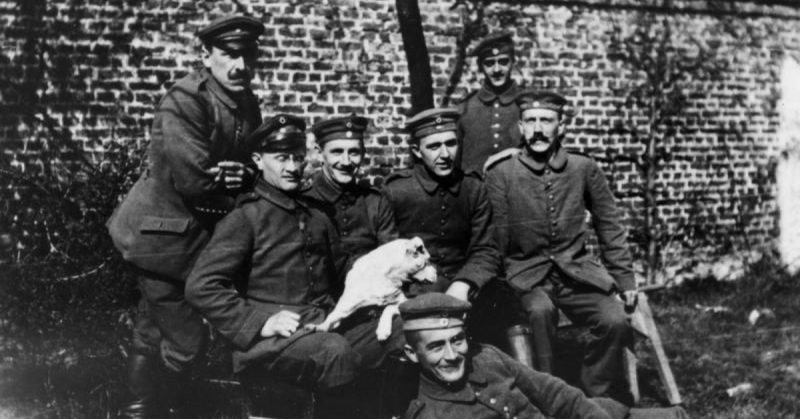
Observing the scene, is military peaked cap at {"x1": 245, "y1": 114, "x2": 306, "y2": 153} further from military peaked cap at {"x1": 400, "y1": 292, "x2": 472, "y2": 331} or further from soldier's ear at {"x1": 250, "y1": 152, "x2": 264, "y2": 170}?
military peaked cap at {"x1": 400, "y1": 292, "x2": 472, "y2": 331}

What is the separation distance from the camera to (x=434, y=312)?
346cm

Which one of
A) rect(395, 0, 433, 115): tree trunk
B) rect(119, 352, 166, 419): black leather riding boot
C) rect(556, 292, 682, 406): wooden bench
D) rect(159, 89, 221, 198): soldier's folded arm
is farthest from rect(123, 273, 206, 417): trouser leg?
rect(395, 0, 433, 115): tree trunk

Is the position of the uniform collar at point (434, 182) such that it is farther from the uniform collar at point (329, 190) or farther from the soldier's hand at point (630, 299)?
the soldier's hand at point (630, 299)

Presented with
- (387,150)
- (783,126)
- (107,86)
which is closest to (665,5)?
(783,126)

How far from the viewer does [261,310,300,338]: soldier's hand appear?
3.80 m

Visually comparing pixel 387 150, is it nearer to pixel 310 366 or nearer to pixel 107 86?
pixel 107 86

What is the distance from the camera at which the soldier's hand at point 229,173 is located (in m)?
4.11

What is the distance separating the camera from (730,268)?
9.38 metres

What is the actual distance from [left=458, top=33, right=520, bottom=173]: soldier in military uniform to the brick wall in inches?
70.9

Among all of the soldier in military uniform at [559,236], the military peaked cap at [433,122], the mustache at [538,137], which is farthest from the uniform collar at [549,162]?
the military peaked cap at [433,122]

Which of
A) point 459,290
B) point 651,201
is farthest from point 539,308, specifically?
point 651,201

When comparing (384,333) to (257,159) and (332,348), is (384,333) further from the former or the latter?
(257,159)

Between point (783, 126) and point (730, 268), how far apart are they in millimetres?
1849

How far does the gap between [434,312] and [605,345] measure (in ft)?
5.70
